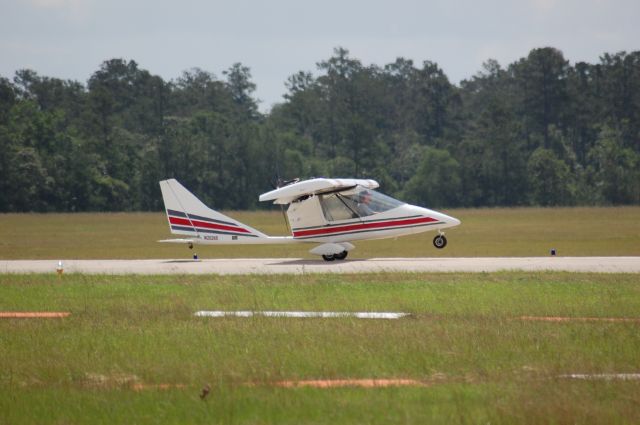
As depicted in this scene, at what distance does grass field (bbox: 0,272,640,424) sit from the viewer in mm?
10602

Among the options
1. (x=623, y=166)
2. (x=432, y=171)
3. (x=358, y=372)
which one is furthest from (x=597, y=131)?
(x=358, y=372)

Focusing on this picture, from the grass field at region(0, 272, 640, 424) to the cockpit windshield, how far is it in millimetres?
7064

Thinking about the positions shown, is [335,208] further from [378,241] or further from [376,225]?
[378,241]

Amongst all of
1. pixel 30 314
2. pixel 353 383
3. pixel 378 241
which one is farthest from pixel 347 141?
pixel 353 383

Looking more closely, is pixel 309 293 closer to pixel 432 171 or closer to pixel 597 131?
pixel 432 171

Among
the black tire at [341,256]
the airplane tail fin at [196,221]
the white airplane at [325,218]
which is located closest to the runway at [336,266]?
the black tire at [341,256]

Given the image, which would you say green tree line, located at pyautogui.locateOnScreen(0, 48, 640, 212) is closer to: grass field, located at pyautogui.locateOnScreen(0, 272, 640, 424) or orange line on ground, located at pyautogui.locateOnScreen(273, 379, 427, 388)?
grass field, located at pyautogui.locateOnScreen(0, 272, 640, 424)

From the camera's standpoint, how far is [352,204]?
28281mm

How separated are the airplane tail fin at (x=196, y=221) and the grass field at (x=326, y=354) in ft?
25.3

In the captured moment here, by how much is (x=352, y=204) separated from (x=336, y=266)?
2.54 m

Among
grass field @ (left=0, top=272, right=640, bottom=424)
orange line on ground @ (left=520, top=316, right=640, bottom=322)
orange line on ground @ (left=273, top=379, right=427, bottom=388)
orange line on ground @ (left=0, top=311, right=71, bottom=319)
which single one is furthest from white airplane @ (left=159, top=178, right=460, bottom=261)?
orange line on ground @ (left=273, top=379, right=427, bottom=388)

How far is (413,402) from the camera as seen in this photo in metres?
10.8

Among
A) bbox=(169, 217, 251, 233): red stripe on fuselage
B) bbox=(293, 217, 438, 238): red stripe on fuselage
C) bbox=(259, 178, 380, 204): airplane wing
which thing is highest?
bbox=(259, 178, 380, 204): airplane wing

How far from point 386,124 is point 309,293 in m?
106
